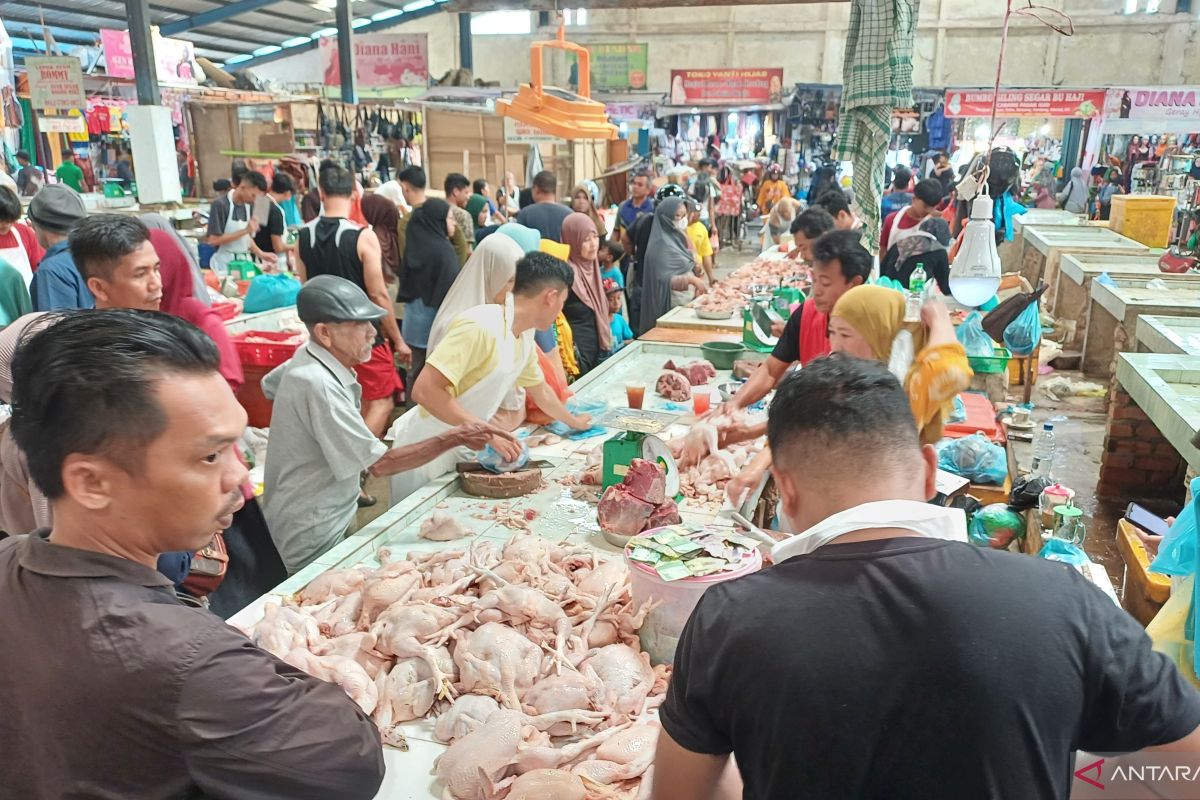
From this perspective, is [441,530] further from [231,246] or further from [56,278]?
[231,246]

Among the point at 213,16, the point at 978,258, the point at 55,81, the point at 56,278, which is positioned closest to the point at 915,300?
the point at 978,258

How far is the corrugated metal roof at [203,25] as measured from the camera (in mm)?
14891

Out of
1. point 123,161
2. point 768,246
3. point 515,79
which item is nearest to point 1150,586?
point 768,246

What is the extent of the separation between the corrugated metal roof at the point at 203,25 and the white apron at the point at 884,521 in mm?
14402

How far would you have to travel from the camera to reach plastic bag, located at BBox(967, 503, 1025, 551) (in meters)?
3.06

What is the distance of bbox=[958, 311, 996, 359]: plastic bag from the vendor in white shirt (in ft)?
7.93

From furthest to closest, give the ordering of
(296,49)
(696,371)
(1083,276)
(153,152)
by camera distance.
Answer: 1. (296,49)
2. (153,152)
3. (1083,276)
4. (696,371)

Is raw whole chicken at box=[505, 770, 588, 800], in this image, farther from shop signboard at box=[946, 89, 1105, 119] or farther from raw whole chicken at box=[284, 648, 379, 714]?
shop signboard at box=[946, 89, 1105, 119]

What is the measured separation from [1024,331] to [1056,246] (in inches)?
180

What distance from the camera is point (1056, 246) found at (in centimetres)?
957

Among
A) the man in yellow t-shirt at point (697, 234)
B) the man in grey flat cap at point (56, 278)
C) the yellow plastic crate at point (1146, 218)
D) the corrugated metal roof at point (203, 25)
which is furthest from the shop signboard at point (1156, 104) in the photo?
the man in grey flat cap at point (56, 278)

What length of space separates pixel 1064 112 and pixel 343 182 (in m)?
17.0

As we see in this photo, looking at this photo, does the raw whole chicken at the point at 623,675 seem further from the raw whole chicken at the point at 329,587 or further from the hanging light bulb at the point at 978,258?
the hanging light bulb at the point at 978,258

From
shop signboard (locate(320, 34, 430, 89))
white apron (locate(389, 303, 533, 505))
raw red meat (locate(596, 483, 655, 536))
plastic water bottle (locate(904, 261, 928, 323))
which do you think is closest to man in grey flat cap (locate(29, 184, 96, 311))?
white apron (locate(389, 303, 533, 505))
